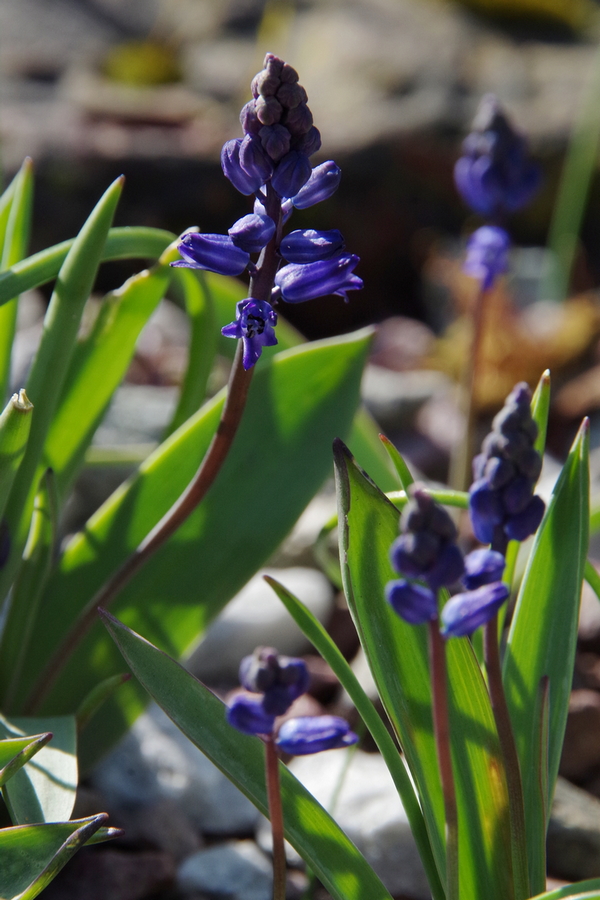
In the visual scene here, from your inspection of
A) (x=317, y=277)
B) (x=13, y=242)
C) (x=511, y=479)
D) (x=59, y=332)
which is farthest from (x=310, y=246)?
(x=13, y=242)

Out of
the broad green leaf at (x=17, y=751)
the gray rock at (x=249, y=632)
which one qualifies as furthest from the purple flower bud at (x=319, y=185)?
the gray rock at (x=249, y=632)

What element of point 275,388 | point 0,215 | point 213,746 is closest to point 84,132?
point 0,215

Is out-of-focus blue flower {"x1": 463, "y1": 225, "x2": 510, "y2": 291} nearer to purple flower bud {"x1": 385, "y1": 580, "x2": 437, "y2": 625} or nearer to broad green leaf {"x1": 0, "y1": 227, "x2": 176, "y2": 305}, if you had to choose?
broad green leaf {"x1": 0, "y1": 227, "x2": 176, "y2": 305}

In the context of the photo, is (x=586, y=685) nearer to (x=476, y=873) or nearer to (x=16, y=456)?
(x=476, y=873)

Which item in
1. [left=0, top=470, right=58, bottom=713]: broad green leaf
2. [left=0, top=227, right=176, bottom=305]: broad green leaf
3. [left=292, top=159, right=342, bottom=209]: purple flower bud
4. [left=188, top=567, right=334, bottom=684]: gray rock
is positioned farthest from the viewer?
[left=188, top=567, right=334, bottom=684]: gray rock

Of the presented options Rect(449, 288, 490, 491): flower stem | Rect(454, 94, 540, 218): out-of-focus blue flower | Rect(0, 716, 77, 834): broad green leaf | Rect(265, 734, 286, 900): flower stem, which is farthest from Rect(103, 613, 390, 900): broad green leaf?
Rect(454, 94, 540, 218): out-of-focus blue flower

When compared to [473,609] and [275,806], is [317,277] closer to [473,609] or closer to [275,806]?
[473,609]

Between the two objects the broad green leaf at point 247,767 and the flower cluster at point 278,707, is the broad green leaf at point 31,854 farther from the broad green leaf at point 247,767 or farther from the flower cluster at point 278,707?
the flower cluster at point 278,707
